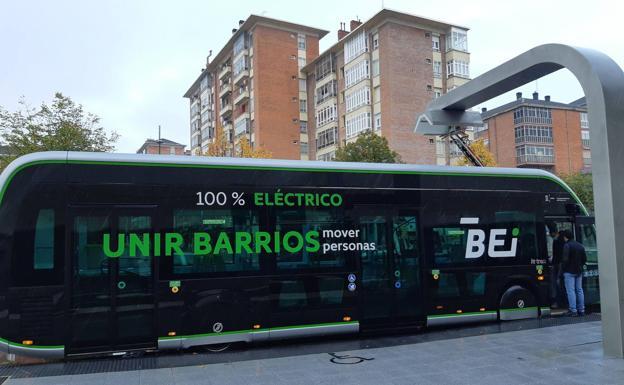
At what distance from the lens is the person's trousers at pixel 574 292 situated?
10.2 metres

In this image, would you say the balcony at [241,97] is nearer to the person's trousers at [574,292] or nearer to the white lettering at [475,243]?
the white lettering at [475,243]

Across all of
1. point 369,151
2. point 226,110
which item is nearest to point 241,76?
point 226,110

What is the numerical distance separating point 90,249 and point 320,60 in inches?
1832

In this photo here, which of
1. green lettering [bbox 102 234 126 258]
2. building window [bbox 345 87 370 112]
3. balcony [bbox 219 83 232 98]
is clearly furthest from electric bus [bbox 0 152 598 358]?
balcony [bbox 219 83 232 98]

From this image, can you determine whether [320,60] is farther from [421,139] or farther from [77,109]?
[77,109]

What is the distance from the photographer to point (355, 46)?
4616cm

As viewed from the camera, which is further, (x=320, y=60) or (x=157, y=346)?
(x=320, y=60)

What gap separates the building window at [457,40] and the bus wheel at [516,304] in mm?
38891

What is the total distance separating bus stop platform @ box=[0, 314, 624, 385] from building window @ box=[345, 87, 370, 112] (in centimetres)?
3698

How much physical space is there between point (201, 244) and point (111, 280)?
140 cm

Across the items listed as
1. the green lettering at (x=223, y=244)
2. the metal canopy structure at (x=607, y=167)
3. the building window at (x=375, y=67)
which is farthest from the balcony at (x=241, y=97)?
the metal canopy structure at (x=607, y=167)

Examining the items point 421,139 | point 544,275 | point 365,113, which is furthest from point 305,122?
point 544,275

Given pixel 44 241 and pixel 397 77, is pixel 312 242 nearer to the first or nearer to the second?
pixel 44 241

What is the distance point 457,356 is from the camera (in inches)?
288
